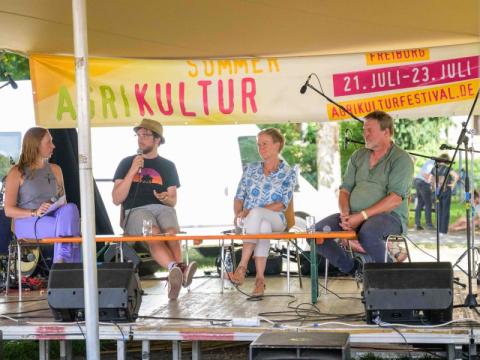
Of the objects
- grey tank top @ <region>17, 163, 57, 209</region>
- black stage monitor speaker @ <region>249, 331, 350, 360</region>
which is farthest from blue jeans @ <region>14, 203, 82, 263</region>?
black stage monitor speaker @ <region>249, 331, 350, 360</region>

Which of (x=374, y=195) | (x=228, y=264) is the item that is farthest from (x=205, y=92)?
(x=374, y=195)

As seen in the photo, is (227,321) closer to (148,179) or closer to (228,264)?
(228,264)

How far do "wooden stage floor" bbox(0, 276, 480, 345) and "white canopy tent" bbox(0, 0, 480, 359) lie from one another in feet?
5.67

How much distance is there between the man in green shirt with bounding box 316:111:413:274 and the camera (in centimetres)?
581

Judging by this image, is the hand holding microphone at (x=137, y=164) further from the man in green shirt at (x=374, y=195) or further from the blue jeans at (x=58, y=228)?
the man in green shirt at (x=374, y=195)

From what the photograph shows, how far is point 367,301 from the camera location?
4582 mm

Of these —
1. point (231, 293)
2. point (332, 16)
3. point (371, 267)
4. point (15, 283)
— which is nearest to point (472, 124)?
point (332, 16)

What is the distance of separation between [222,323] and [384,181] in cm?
187

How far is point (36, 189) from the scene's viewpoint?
6.46 meters

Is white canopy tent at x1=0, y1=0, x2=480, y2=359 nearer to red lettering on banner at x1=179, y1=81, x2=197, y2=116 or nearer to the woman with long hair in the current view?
red lettering on banner at x1=179, y1=81, x2=197, y2=116

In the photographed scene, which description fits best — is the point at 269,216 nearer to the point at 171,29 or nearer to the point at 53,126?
the point at 171,29

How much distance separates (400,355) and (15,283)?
3.12m

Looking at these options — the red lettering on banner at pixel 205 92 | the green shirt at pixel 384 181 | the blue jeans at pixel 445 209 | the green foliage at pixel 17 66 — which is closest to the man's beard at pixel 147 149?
the red lettering on banner at pixel 205 92

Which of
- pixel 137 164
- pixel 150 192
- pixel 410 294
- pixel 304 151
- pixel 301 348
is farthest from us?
pixel 304 151
